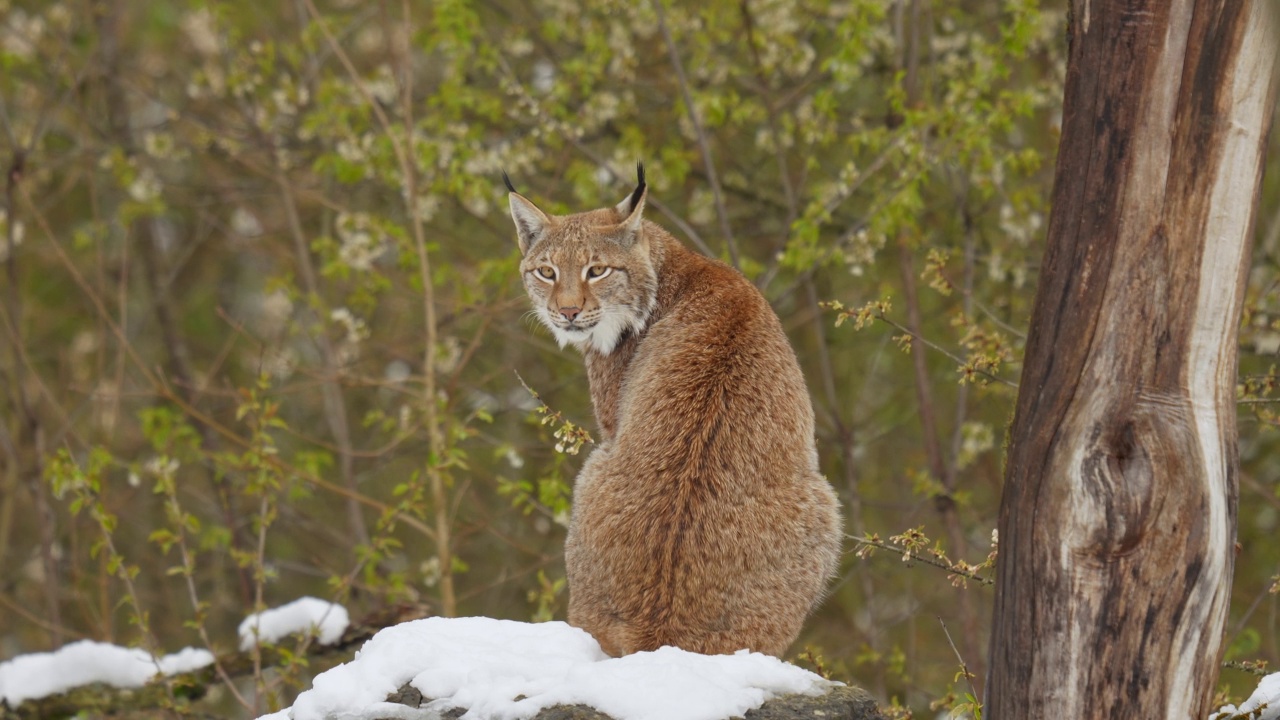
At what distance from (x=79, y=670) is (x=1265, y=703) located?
6.27m

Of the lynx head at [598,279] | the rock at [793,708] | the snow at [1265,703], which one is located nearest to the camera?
the rock at [793,708]

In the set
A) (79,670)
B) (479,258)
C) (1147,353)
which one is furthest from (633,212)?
(479,258)

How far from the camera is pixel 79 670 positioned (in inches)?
314

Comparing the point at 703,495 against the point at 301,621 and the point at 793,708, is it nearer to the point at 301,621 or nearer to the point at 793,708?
the point at 793,708

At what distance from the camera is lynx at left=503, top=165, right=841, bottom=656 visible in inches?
217

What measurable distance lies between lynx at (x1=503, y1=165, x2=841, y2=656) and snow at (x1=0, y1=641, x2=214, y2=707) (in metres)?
3.17

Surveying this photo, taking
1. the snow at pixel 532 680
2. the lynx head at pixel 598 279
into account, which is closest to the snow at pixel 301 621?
the lynx head at pixel 598 279

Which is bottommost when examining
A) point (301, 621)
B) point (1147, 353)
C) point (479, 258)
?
point (301, 621)

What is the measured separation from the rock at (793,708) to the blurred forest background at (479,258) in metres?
2.58

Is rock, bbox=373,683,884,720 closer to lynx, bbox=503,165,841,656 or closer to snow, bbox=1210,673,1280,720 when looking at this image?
lynx, bbox=503,165,841,656

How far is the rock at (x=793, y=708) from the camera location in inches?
187

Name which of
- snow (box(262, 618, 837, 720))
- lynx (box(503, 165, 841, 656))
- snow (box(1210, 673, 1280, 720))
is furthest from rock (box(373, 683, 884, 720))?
snow (box(1210, 673, 1280, 720))

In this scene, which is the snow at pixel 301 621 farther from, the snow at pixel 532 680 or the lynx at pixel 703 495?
the snow at pixel 532 680

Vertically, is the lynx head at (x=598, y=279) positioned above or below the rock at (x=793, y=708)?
above
